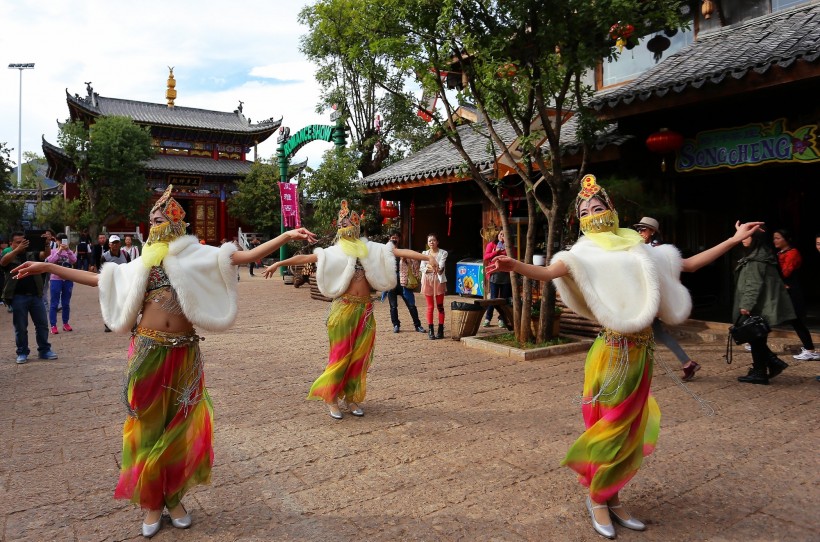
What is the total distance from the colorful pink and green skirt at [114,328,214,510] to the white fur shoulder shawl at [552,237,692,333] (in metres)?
2.24

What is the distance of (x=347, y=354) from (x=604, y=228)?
2.70 meters

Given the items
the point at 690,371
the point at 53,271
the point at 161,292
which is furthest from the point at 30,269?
the point at 690,371

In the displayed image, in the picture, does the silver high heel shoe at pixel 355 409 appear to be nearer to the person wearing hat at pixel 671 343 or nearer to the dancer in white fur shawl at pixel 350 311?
the dancer in white fur shawl at pixel 350 311

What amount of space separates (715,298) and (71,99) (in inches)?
1220

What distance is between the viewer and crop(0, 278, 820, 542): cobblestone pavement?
10.5 feet

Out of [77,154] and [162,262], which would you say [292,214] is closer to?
[77,154]

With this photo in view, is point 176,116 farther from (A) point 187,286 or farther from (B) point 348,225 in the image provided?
(A) point 187,286

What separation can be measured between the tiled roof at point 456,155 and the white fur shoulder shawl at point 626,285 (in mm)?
5281

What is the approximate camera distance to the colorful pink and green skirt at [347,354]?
201 inches

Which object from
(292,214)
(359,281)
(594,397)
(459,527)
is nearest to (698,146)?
(359,281)

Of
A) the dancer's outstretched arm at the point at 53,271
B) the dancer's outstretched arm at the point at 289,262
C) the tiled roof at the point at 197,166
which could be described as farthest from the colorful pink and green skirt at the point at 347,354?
the tiled roof at the point at 197,166

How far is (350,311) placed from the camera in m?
5.23

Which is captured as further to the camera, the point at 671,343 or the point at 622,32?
the point at 622,32

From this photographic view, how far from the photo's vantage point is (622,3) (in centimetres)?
609
